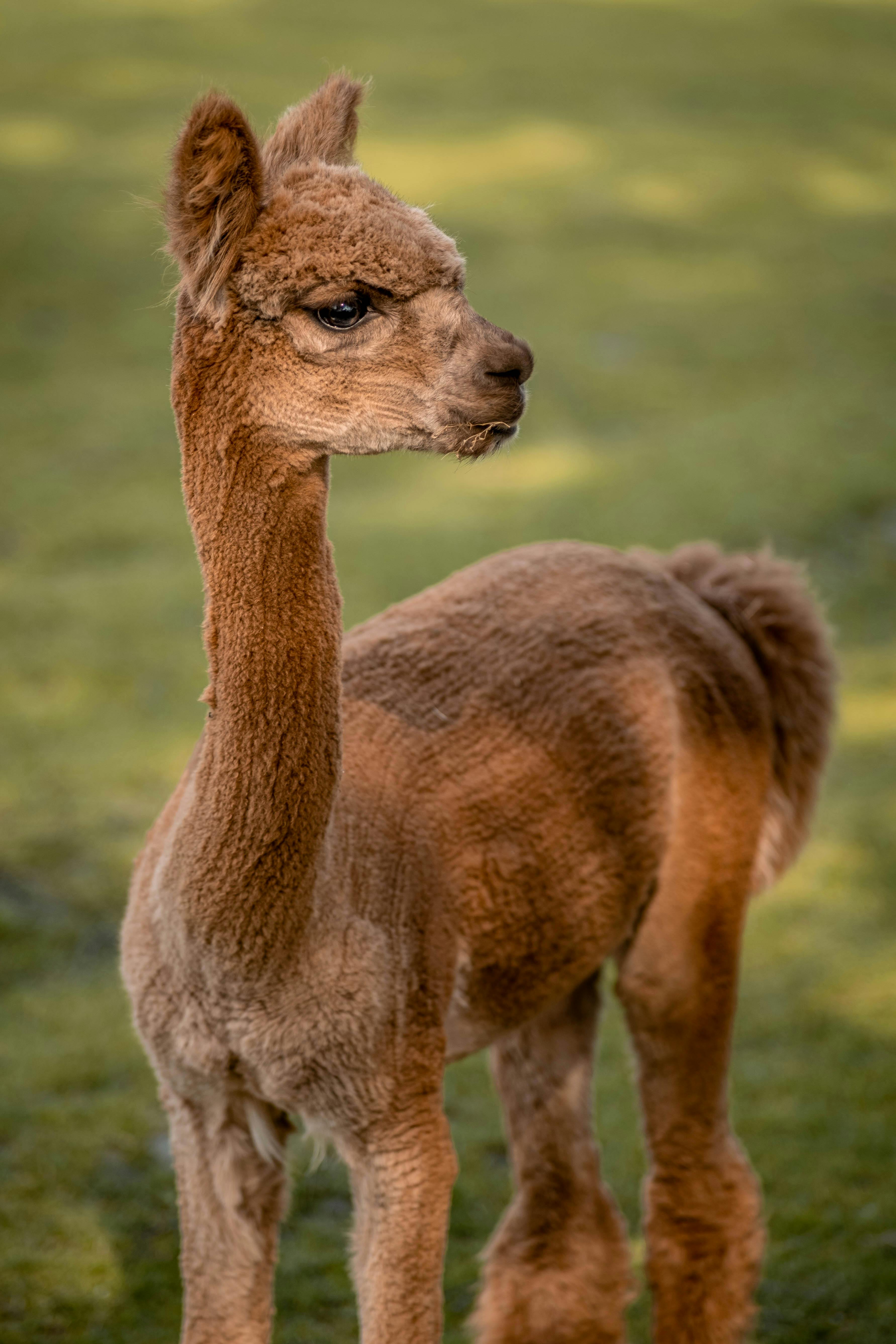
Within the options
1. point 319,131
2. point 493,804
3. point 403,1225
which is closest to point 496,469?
point 493,804

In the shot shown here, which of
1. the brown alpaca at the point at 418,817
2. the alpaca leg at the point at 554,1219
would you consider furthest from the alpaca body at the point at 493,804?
the alpaca leg at the point at 554,1219

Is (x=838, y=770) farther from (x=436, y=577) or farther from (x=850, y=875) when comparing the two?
(x=436, y=577)

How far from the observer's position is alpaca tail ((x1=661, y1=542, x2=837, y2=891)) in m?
3.12

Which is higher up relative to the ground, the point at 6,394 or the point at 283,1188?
the point at 6,394

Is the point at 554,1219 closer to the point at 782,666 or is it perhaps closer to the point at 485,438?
the point at 782,666

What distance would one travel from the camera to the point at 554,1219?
307 cm

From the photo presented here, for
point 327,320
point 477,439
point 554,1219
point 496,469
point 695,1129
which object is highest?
point 496,469

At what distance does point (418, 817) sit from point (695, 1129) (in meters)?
0.98

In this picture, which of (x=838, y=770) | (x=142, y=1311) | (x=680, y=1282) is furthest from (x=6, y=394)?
(x=680, y=1282)

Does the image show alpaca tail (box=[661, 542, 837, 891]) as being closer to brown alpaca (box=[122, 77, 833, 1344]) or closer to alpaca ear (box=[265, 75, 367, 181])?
brown alpaca (box=[122, 77, 833, 1344])

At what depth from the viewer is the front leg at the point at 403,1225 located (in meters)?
2.21

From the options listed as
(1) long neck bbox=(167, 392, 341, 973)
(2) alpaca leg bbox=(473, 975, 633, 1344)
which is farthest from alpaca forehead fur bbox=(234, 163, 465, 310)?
(2) alpaca leg bbox=(473, 975, 633, 1344)

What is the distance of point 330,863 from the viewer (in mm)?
2172

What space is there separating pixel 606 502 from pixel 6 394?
3811mm
